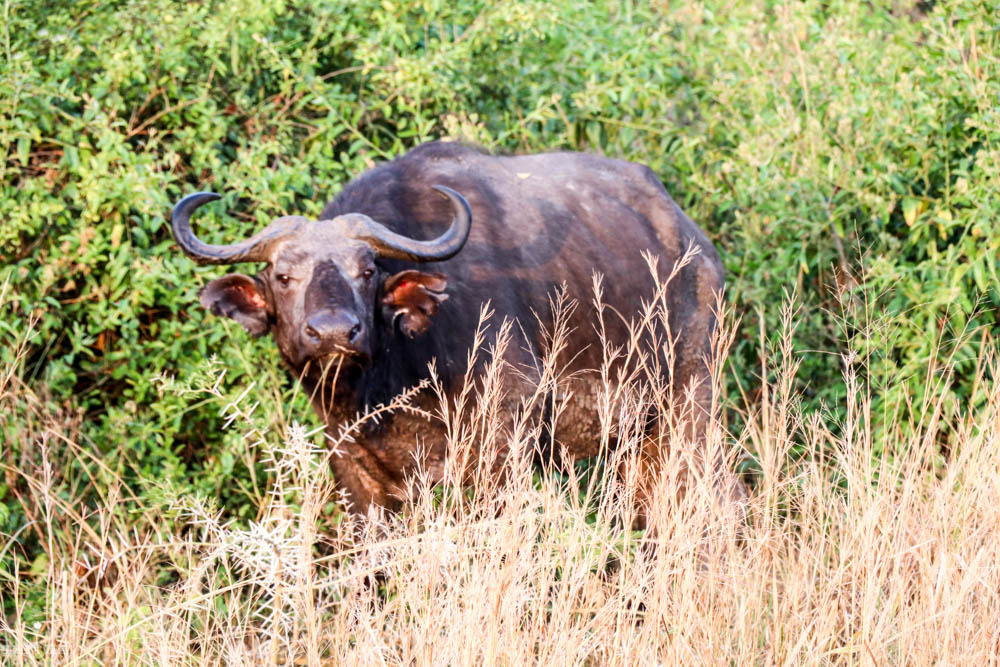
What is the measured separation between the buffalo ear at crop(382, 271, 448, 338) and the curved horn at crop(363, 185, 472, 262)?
7cm

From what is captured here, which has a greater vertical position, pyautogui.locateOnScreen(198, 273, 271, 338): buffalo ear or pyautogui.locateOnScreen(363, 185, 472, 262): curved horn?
pyautogui.locateOnScreen(363, 185, 472, 262): curved horn

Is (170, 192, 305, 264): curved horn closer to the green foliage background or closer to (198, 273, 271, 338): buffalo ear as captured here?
(198, 273, 271, 338): buffalo ear

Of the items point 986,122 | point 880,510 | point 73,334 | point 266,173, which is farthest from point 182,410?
point 986,122

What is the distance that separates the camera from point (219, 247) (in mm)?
4656

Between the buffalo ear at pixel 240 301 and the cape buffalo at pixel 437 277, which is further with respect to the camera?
the buffalo ear at pixel 240 301

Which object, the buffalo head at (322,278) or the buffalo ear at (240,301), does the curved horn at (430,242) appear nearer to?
the buffalo head at (322,278)

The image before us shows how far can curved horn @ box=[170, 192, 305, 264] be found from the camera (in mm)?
4539

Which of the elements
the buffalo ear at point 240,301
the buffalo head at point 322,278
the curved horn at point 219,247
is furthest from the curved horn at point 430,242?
the buffalo ear at point 240,301

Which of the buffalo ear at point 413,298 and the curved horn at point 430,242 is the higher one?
the curved horn at point 430,242

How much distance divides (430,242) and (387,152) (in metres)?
1.91

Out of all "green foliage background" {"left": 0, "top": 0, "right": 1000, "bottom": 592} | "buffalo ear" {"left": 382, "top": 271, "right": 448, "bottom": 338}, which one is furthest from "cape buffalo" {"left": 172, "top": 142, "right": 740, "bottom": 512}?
"green foliage background" {"left": 0, "top": 0, "right": 1000, "bottom": 592}

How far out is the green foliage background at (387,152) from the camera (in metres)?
5.44

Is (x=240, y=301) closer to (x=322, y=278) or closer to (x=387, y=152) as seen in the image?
(x=322, y=278)

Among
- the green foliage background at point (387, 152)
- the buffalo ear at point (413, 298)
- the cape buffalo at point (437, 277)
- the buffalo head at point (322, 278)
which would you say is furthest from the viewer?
the green foliage background at point (387, 152)
